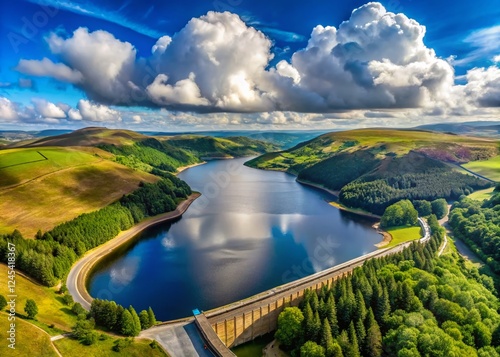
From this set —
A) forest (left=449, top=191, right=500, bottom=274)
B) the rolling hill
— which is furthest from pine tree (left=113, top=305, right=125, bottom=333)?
forest (left=449, top=191, right=500, bottom=274)

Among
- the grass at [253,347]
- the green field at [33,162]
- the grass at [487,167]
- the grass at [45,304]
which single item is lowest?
the grass at [253,347]

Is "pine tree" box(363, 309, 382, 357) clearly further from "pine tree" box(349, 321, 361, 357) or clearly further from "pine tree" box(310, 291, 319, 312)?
"pine tree" box(310, 291, 319, 312)

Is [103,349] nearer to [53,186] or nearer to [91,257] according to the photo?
[91,257]

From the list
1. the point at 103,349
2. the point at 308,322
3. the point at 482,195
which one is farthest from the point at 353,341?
the point at 482,195

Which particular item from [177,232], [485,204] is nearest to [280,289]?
[177,232]

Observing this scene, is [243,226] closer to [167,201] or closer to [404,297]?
[167,201]

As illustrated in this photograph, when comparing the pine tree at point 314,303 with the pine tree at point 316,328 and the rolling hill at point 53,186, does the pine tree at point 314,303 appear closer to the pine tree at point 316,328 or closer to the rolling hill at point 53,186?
the pine tree at point 316,328

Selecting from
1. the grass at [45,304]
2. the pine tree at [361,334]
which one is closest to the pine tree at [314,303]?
the pine tree at [361,334]
